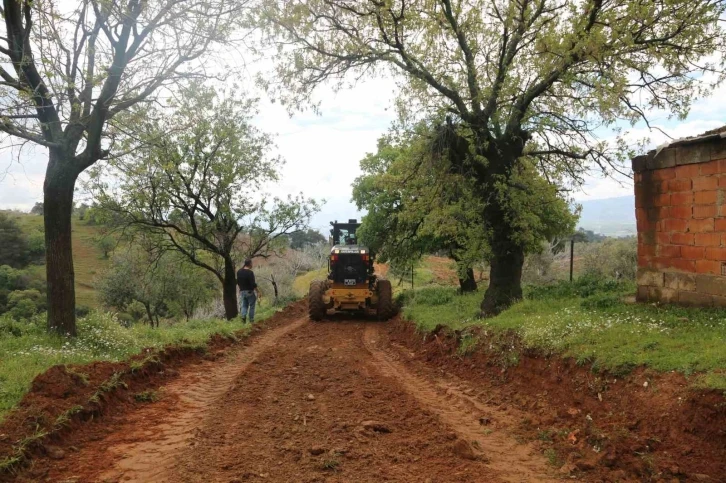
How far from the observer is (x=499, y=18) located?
10266 millimetres

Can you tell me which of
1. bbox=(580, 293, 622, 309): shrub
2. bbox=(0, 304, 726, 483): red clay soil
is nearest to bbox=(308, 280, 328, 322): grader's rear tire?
bbox=(0, 304, 726, 483): red clay soil

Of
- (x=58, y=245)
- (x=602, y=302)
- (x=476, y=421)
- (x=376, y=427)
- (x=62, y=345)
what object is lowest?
(x=476, y=421)

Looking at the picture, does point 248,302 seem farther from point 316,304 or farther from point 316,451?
point 316,451

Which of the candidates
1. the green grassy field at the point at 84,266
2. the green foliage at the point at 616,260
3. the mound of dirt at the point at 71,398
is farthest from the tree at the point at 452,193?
the green grassy field at the point at 84,266

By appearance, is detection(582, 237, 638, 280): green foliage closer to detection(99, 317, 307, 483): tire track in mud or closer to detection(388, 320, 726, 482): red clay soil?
detection(388, 320, 726, 482): red clay soil

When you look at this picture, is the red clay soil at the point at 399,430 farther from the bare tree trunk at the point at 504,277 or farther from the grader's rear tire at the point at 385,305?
the grader's rear tire at the point at 385,305

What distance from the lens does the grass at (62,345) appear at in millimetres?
6020

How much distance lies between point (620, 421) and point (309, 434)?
3248 mm

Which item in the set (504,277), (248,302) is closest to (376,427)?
(504,277)

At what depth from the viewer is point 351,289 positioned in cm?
1600

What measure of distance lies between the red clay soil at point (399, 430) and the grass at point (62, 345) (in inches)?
25.1

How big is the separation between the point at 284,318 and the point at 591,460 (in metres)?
13.8

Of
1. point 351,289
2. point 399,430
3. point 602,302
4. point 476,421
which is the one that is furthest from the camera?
point 351,289

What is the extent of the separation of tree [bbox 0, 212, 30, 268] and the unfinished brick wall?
5079 centimetres
